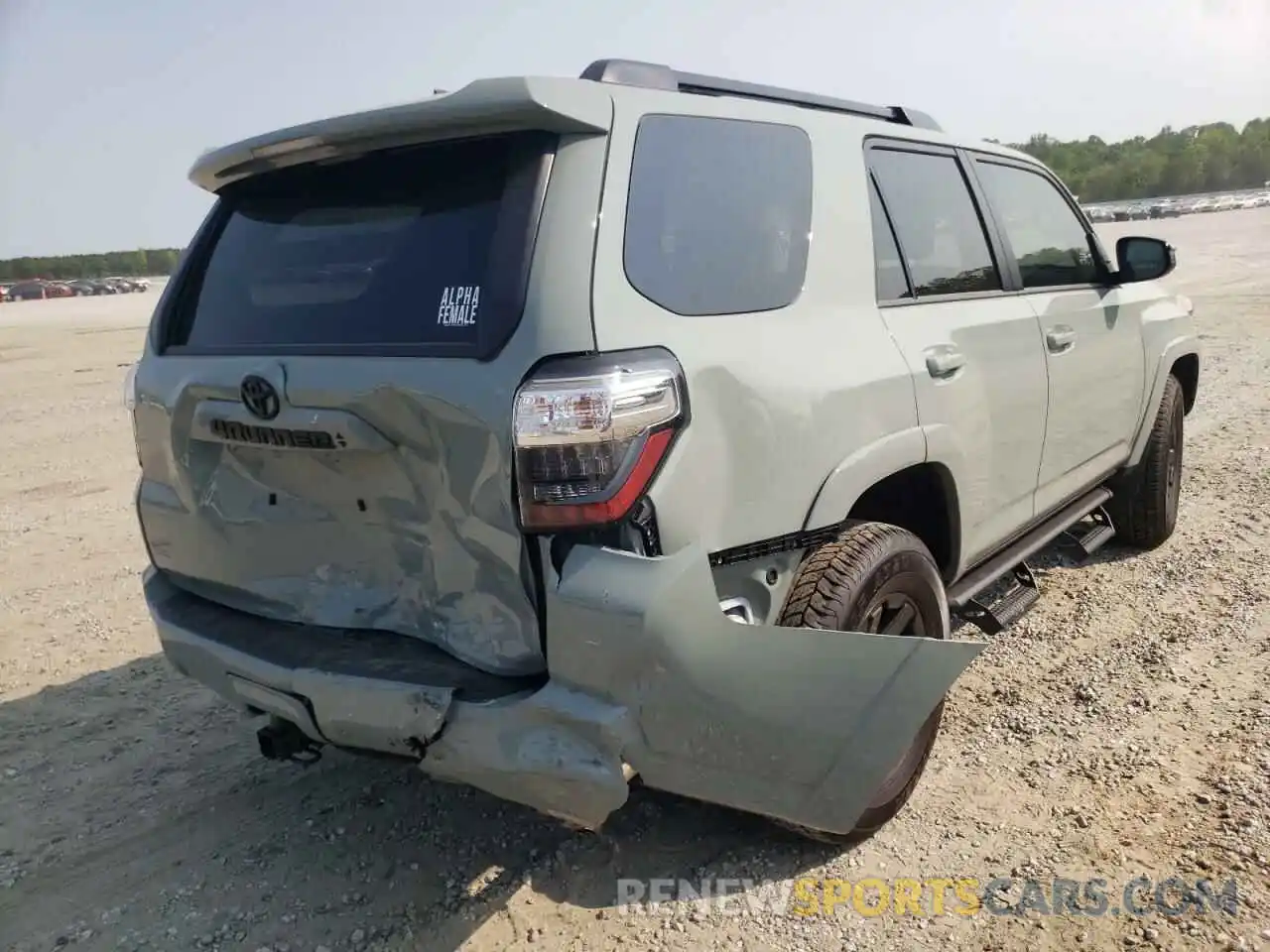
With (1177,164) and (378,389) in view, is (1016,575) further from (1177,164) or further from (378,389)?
(1177,164)

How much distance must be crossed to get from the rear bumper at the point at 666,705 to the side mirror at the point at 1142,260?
3026mm

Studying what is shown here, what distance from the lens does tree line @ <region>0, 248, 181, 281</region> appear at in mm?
79562

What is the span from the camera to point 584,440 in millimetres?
1941

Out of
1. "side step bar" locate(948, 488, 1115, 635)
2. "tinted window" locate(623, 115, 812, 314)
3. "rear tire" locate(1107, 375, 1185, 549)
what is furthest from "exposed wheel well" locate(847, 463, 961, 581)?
"rear tire" locate(1107, 375, 1185, 549)

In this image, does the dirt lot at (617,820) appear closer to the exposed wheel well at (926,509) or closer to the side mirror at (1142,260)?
the exposed wheel well at (926,509)

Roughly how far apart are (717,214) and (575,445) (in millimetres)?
814

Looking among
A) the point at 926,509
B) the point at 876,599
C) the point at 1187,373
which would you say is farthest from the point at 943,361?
the point at 1187,373

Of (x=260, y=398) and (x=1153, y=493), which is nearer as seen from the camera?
(x=260, y=398)

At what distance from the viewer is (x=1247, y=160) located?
82.7 meters

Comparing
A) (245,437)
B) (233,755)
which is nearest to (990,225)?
(245,437)

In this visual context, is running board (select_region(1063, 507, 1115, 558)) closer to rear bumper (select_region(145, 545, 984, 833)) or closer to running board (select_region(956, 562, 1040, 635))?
running board (select_region(956, 562, 1040, 635))

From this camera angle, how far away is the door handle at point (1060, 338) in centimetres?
363

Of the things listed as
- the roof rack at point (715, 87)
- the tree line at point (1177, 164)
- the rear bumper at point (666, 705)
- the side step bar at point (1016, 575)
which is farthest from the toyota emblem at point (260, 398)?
the tree line at point (1177, 164)

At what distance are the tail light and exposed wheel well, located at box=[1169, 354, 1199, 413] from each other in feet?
13.7
